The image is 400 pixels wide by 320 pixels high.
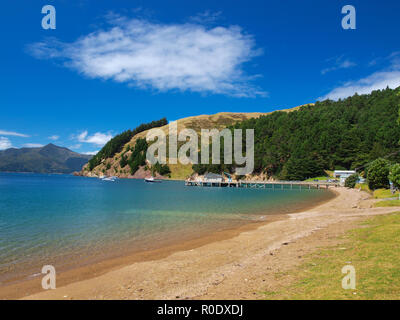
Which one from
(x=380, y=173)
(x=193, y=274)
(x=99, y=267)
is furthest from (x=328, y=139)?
(x=99, y=267)

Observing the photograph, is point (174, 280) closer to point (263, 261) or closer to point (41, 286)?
point (263, 261)

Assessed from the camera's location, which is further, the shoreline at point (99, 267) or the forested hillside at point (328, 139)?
the forested hillside at point (328, 139)

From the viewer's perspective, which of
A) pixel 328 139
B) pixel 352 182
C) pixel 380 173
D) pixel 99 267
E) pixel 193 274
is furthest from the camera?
pixel 328 139

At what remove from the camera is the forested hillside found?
5197 inches

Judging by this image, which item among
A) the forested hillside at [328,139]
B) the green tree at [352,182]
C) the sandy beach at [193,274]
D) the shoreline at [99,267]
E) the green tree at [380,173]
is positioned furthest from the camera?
the forested hillside at [328,139]

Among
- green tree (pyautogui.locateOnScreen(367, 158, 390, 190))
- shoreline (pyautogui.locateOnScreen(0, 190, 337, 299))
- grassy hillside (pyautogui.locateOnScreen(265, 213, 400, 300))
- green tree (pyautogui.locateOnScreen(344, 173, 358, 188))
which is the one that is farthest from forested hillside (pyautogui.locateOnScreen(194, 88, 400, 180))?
shoreline (pyautogui.locateOnScreen(0, 190, 337, 299))

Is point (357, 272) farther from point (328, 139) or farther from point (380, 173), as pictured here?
point (328, 139)

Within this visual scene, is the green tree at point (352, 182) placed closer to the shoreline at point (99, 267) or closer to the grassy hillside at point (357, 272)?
the shoreline at point (99, 267)

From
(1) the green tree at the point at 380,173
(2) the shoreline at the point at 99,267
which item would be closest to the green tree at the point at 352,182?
(1) the green tree at the point at 380,173

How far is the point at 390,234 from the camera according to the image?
14.4 meters

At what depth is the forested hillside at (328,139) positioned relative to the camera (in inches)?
5197

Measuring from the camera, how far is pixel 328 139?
14475 cm
